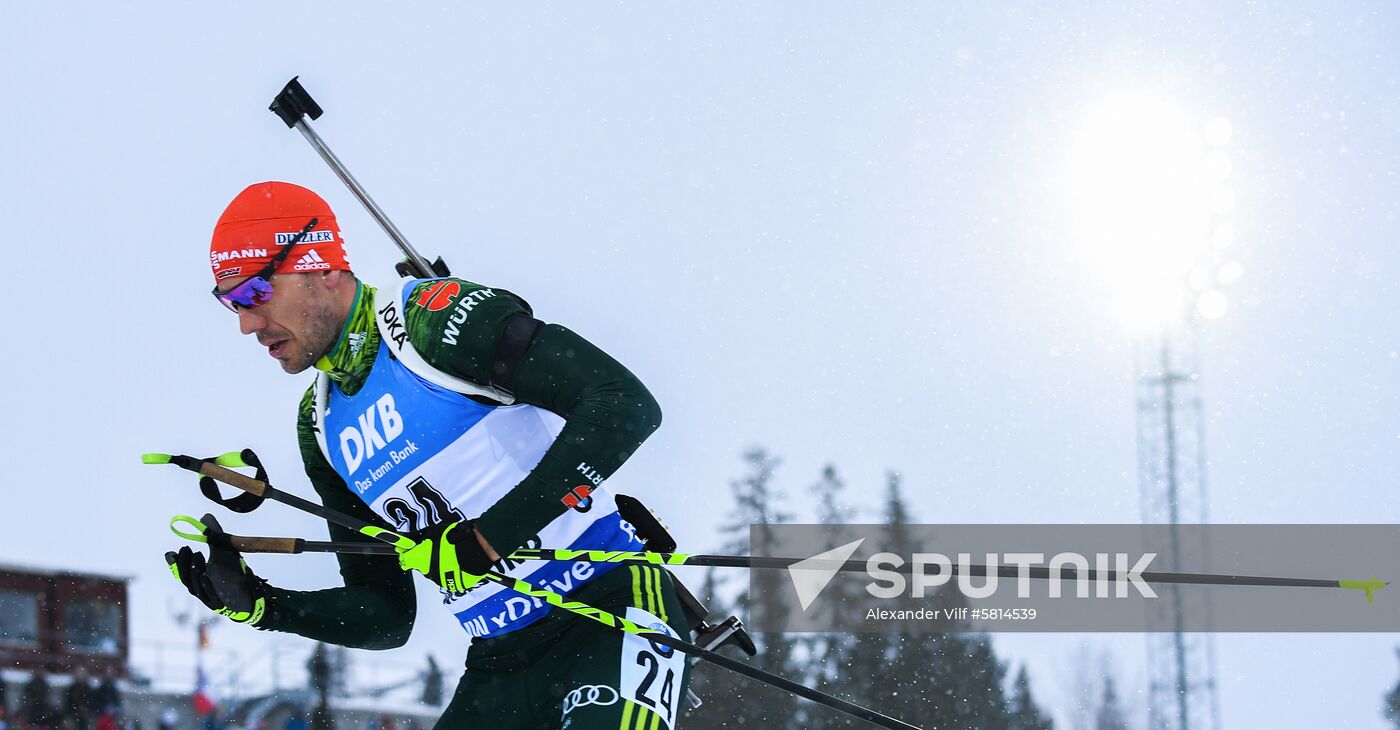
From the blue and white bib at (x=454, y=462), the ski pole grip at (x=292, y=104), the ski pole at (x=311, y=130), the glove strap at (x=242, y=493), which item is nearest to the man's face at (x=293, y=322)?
the blue and white bib at (x=454, y=462)

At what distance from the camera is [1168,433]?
17906 mm

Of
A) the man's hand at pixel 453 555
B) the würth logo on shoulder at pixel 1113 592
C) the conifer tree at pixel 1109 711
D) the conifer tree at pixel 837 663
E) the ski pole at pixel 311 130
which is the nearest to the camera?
the man's hand at pixel 453 555

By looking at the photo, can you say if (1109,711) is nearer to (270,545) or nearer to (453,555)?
(270,545)

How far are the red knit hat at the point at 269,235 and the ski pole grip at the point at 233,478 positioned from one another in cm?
42

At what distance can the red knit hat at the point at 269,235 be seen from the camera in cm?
291

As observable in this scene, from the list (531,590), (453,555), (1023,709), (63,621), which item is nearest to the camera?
(453,555)

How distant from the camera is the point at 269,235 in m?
2.93

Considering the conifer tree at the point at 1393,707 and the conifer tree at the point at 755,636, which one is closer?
the conifer tree at the point at 755,636

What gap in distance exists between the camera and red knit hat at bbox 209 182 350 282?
291 cm

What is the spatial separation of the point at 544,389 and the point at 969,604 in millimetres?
17950

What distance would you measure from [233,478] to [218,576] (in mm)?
228

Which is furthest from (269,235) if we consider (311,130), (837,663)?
(837,663)

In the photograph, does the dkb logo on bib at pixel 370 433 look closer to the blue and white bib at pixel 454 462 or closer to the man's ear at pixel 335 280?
the blue and white bib at pixel 454 462

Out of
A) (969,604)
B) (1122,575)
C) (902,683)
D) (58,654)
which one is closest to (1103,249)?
(969,604)
